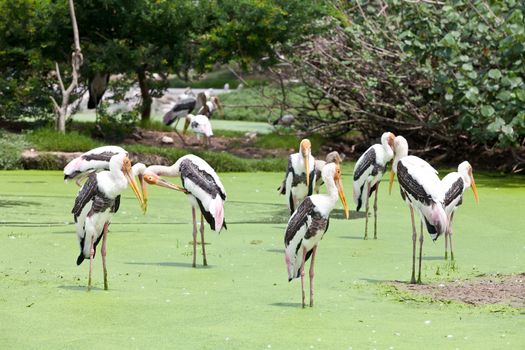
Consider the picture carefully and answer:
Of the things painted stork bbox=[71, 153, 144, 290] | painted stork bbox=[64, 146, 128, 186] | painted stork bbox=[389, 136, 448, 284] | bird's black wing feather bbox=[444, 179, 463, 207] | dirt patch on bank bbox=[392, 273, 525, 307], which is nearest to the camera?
dirt patch on bank bbox=[392, 273, 525, 307]

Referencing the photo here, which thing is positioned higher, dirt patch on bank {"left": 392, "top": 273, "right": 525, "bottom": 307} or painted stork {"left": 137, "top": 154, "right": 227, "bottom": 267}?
painted stork {"left": 137, "top": 154, "right": 227, "bottom": 267}

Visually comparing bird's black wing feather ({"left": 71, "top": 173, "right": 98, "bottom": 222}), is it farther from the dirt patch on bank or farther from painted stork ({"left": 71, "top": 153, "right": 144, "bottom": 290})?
the dirt patch on bank

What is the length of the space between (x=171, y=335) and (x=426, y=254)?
12.3ft

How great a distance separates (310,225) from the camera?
6770mm

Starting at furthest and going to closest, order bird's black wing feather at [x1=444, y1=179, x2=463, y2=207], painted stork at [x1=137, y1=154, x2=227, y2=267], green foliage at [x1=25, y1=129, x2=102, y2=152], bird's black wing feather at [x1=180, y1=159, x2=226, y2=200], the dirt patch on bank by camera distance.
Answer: green foliage at [x1=25, y1=129, x2=102, y2=152] → bird's black wing feather at [x1=444, y1=179, x2=463, y2=207] → bird's black wing feather at [x1=180, y1=159, x2=226, y2=200] → painted stork at [x1=137, y1=154, x2=227, y2=267] → the dirt patch on bank

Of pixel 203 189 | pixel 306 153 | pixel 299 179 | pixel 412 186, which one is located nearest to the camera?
pixel 412 186

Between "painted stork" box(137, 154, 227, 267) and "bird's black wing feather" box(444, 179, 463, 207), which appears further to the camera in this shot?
"bird's black wing feather" box(444, 179, 463, 207)

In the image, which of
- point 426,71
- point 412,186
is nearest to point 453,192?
point 412,186

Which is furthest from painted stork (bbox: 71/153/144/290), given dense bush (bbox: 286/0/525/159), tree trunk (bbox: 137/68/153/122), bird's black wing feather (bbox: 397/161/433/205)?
tree trunk (bbox: 137/68/153/122)

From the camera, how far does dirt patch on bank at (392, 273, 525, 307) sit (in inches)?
280

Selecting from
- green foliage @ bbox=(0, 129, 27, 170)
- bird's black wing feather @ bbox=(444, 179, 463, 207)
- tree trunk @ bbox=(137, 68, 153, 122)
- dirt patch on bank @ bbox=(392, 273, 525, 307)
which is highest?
tree trunk @ bbox=(137, 68, 153, 122)

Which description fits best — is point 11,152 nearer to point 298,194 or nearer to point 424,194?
point 298,194

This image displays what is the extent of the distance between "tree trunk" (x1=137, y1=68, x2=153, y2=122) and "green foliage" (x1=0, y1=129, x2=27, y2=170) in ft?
8.58

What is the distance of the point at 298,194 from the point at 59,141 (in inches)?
253
